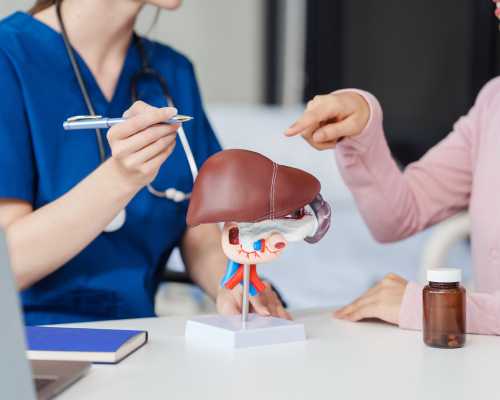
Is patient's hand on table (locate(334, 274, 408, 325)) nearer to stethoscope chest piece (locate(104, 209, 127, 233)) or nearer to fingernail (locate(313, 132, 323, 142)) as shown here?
fingernail (locate(313, 132, 323, 142))

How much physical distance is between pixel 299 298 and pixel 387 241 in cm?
70

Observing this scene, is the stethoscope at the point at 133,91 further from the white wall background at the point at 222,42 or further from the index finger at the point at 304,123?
the white wall background at the point at 222,42

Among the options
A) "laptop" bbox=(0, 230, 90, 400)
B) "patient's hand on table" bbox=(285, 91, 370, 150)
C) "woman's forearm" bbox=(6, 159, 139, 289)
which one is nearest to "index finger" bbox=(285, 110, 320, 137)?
"patient's hand on table" bbox=(285, 91, 370, 150)

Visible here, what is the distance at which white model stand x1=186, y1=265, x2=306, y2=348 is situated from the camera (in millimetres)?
857

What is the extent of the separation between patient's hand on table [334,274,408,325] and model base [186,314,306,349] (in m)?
0.12

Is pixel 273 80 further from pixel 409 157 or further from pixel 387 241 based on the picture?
pixel 387 241

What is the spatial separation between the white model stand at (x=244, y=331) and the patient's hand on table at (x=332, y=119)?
8.2 inches

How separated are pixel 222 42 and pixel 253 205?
7.05 feet

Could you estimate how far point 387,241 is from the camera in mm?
1268

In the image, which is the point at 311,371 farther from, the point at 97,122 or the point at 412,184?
the point at 412,184

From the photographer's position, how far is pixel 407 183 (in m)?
1.22

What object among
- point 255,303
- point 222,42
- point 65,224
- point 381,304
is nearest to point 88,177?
point 65,224

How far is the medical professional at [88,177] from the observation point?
1.06 metres

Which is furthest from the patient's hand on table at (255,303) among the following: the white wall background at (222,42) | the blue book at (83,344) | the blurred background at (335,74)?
the white wall background at (222,42)
